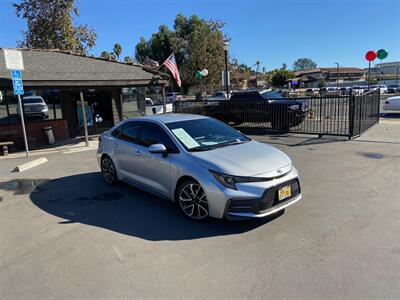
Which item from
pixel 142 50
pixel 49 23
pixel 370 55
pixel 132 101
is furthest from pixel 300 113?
pixel 142 50

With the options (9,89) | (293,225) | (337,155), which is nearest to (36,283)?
(293,225)

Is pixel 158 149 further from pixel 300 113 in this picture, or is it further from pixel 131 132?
pixel 300 113

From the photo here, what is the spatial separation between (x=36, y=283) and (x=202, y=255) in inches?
72.3

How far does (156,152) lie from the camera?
17.1ft

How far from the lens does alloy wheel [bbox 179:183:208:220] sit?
4.75 metres

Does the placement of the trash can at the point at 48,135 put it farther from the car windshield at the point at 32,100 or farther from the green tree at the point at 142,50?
the green tree at the point at 142,50

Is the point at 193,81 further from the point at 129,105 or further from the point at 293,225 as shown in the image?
the point at 293,225

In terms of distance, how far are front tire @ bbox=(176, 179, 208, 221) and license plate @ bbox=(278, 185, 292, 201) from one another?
1.04m

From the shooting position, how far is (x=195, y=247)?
164 inches

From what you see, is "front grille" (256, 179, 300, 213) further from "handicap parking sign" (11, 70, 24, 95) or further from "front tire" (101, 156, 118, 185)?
"handicap parking sign" (11, 70, 24, 95)

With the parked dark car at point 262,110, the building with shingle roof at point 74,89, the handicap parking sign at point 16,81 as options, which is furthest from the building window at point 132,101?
the handicap parking sign at point 16,81

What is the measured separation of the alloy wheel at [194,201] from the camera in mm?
4750

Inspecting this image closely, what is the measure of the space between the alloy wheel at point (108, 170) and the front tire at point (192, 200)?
7.92 ft

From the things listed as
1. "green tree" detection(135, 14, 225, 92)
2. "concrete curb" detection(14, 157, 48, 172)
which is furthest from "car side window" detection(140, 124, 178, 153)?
"green tree" detection(135, 14, 225, 92)
